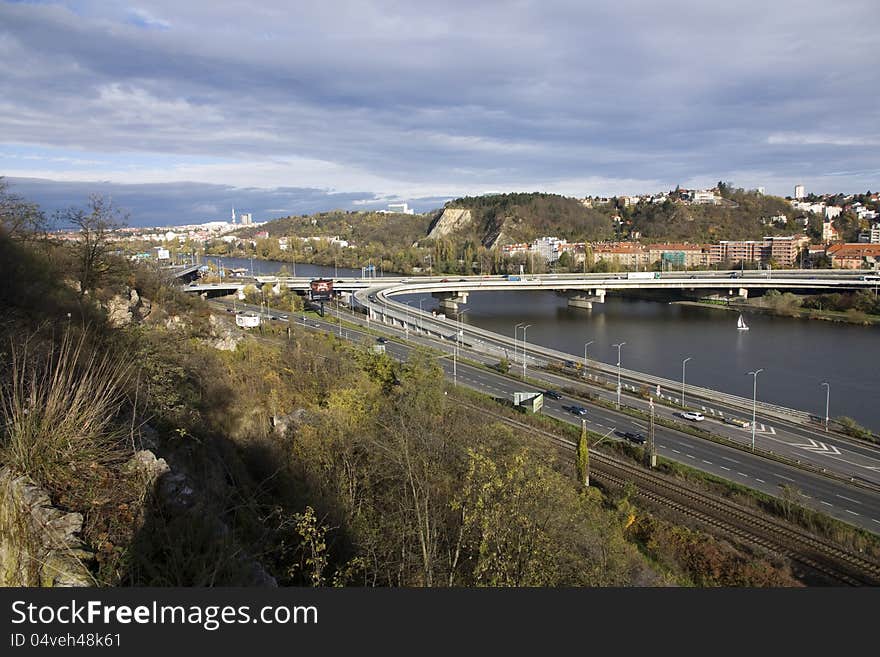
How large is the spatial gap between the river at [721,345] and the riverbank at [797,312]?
1.97 ft

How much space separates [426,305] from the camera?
1010 inches

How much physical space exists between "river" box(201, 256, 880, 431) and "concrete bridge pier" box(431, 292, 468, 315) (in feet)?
1.48

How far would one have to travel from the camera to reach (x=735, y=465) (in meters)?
7.65

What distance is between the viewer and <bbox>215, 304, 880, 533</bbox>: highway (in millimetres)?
6477

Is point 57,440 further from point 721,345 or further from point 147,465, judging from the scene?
point 721,345

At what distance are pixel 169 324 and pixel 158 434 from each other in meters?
5.34

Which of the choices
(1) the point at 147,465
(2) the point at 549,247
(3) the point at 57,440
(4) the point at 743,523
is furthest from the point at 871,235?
(3) the point at 57,440

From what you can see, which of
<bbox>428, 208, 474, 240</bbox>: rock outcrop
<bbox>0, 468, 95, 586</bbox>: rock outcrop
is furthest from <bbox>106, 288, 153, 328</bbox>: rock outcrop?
<bbox>428, 208, 474, 240</bbox>: rock outcrop

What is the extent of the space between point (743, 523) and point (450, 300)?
19.5 m

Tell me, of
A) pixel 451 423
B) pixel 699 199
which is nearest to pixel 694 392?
pixel 451 423

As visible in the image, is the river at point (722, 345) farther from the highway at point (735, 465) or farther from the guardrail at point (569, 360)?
the highway at point (735, 465)

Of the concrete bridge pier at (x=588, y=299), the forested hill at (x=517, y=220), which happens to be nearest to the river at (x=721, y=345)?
the concrete bridge pier at (x=588, y=299)

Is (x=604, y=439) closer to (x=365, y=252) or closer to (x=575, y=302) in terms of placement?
(x=575, y=302)

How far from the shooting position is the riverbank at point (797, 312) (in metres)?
20.6
